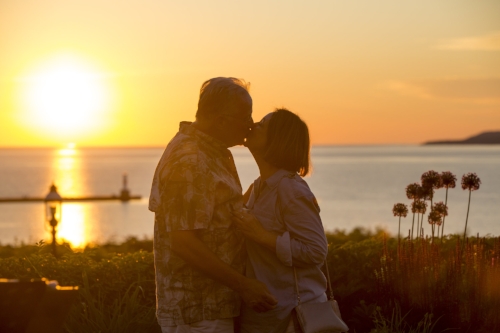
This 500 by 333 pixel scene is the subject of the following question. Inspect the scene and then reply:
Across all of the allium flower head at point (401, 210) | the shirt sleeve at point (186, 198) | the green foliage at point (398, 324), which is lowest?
the green foliage at point (398, 324)

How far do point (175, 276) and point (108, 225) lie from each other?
50.7 m

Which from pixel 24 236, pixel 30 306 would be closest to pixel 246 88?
pixel 30 306

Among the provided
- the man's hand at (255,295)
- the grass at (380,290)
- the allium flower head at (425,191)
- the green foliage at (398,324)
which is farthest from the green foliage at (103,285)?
the allium flower head at (425,191)

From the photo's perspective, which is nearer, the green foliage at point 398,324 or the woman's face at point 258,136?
the woman's face at point 258,136

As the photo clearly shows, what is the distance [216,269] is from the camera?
4.05 m

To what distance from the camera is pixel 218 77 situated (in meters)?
4.20

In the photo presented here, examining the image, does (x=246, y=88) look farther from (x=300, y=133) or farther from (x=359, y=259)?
(x=359, y=259)

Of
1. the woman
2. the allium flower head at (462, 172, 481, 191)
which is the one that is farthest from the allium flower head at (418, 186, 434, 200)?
the woman

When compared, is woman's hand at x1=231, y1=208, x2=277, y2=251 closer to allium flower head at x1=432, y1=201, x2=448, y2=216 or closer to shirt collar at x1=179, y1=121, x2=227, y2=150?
shirt collar at x1=179, y1=121, x2=227, y2=150

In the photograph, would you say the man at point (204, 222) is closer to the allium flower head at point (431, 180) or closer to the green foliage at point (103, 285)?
the green foliage at point (103, 285)

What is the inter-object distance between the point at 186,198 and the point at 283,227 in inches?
27.5

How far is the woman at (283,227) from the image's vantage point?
166 inches

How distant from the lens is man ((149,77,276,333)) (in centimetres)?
404

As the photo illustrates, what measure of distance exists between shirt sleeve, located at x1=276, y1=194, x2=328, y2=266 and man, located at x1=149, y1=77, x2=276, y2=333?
0.26 metres
